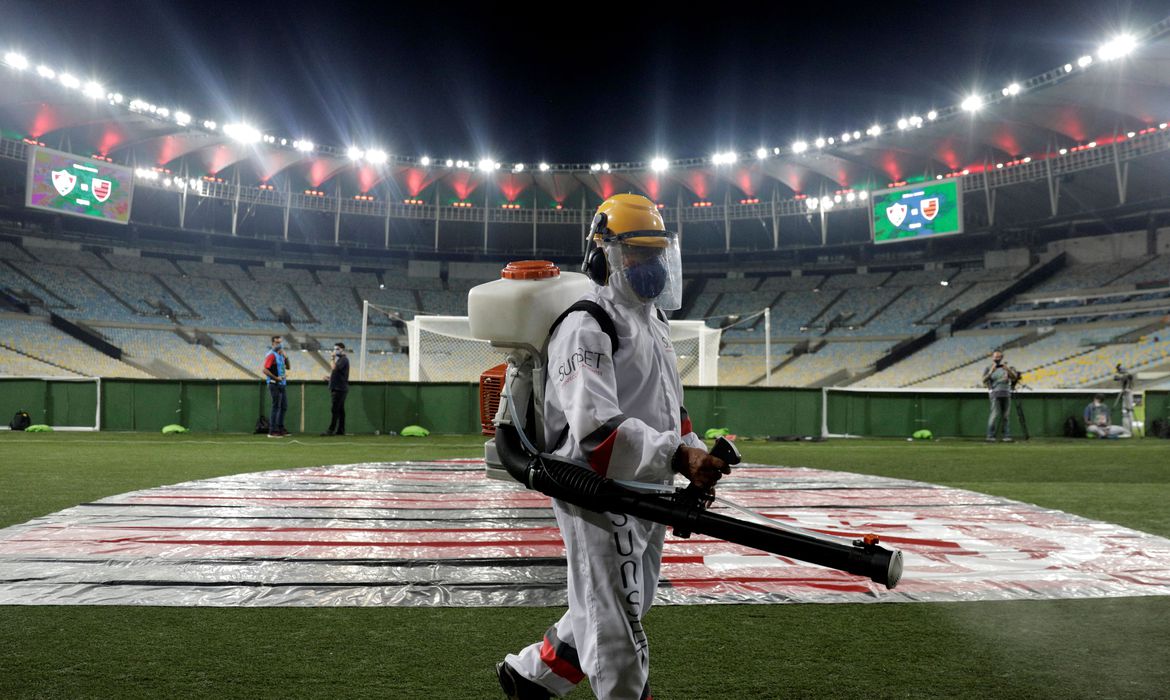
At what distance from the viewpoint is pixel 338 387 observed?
1480 centimetres

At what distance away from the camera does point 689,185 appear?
153 ft

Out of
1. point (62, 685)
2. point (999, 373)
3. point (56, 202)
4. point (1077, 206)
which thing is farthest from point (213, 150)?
point (1077, 206)

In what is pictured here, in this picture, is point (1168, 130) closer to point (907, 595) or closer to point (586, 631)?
point (907, 595)

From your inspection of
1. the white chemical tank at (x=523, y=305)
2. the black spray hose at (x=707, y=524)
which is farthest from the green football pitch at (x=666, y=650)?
the white chemical tank at (x=523, y=305)

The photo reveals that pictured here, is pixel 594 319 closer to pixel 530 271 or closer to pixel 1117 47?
pixel 530 271

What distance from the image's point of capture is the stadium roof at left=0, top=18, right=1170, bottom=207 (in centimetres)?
3166

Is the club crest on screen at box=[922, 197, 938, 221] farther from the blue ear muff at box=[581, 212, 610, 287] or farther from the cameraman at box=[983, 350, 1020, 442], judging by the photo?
the blue ear muff at box=[581, 212, 610, 287]

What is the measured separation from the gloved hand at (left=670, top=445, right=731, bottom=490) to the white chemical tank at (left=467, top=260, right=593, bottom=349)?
703mm

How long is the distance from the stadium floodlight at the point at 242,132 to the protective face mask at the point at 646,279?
143 feet

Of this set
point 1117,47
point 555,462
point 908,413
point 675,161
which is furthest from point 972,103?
point 555,462

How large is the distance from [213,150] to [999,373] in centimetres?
4165

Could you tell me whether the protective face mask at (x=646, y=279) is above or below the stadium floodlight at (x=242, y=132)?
below

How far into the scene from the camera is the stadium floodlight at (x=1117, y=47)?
29.1 m

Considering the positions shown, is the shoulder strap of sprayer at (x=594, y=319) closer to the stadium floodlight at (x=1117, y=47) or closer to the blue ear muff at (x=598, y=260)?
the blue ear muff at (x=598, y=260)
